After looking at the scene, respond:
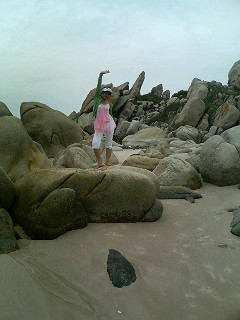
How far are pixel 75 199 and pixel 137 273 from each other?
5.41ft

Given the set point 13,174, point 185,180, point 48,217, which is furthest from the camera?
point 185,180

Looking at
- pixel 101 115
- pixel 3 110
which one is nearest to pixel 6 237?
pixel 101 115

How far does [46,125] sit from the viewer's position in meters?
12.9

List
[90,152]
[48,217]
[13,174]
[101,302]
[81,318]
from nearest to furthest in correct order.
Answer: [81,318]
[101,302]
[48,217]
[13,174]
[90,152]

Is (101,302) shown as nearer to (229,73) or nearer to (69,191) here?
(69,191)

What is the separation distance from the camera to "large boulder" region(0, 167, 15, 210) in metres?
4.79

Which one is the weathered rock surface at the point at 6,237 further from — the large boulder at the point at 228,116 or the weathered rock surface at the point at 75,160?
the large boulder at the point at 228,116

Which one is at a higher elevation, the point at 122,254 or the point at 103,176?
the point at 103,176

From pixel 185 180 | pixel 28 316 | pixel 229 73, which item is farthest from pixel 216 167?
pixel 229 73

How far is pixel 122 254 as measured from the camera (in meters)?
4.27

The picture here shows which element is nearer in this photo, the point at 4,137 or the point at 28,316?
the point at 28,316

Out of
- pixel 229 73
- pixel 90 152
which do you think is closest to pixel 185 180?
pixel 90 152

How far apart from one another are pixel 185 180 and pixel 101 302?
16.3ft

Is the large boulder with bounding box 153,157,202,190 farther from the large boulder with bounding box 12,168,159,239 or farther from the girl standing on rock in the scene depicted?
the large boulder with bounding box 12,168,159,239
